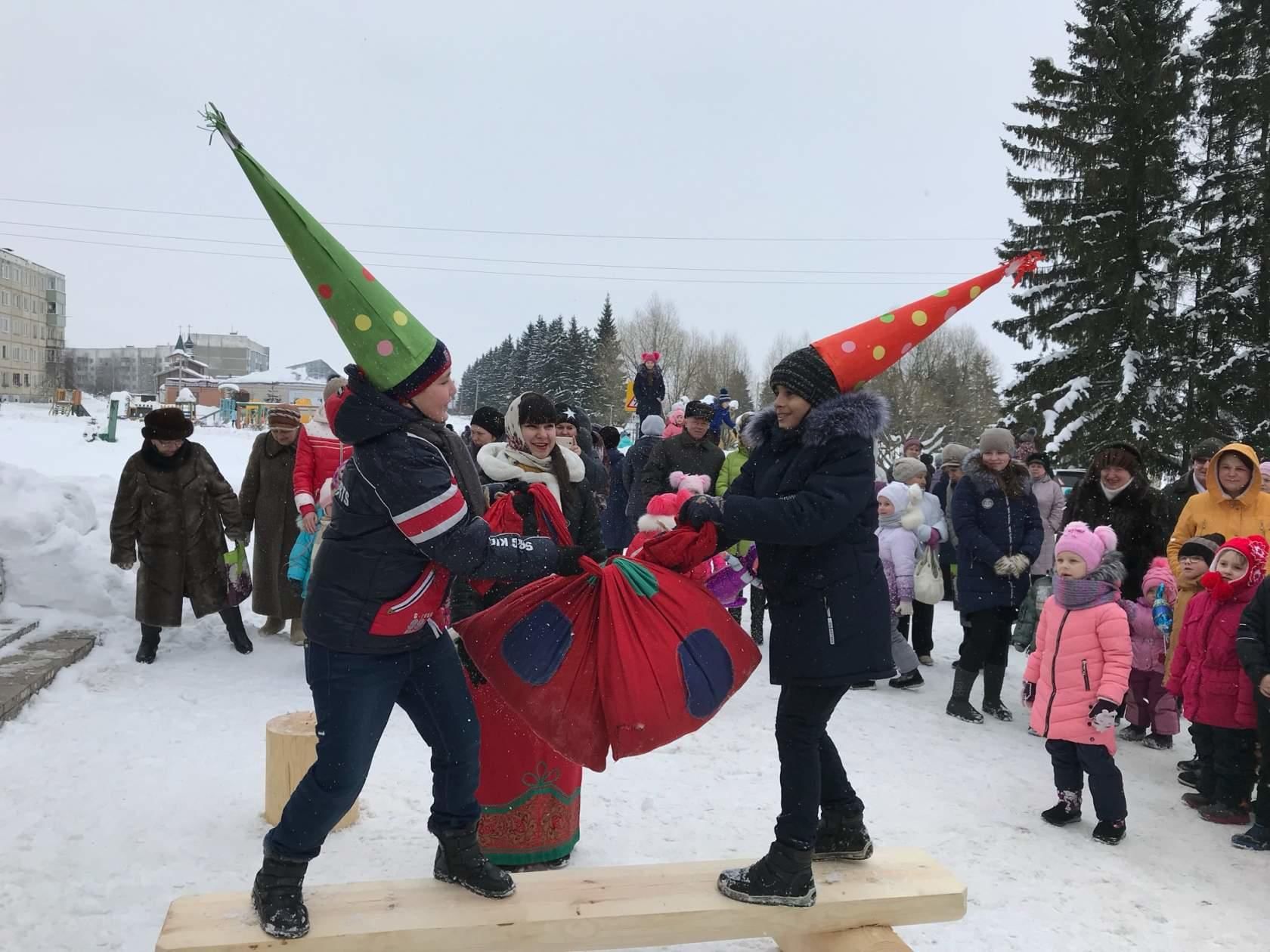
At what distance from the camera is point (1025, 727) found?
6746 mm

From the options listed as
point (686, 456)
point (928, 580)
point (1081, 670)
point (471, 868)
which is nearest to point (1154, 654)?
point (1081, 670)

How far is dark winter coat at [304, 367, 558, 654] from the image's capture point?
289 cm

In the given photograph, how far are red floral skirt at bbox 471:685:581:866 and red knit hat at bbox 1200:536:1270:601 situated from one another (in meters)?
3.78

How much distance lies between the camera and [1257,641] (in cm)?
486

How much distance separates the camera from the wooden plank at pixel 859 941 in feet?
10.7

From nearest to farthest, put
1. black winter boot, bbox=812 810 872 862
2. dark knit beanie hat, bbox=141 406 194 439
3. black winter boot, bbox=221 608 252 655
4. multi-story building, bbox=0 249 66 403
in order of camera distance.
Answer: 1. black winter boot, bbox=812 810 872 862
2. dark knit beanie hat, bbox=141 406 194 439
3. black winter boot, bbox=221 608 252 655
4. multi-story building, bbox=0 249 66 403

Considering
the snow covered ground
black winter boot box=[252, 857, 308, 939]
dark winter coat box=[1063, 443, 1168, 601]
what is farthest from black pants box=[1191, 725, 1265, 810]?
black winter boot box=[252, 857, 308, 939]

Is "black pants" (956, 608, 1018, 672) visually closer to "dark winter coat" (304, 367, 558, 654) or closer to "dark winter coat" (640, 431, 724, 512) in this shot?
"dark winter coat" (640, 431, 724, 512)

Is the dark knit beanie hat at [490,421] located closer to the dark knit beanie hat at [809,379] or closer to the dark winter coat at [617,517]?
the dark winter coat at [617,517]

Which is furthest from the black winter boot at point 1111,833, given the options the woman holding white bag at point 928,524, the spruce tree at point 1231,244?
the spruce tree at point 1231,244

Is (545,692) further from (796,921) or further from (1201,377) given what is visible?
(1201,377)

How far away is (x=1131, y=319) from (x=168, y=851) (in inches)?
803

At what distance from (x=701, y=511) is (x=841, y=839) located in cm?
140

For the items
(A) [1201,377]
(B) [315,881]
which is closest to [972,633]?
(B) [315,881]
